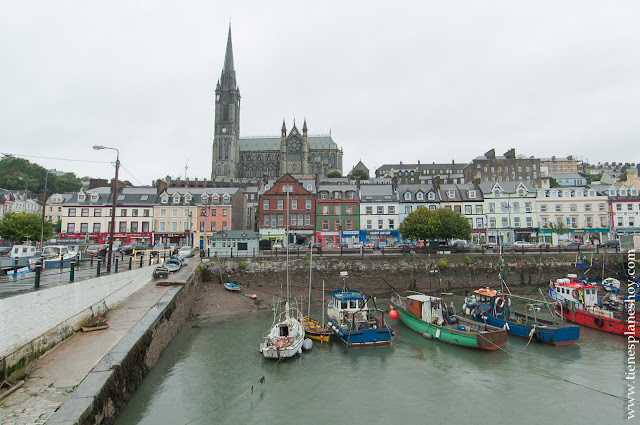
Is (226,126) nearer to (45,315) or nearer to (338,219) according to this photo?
(338,219)

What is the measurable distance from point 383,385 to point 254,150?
125283 millimetres

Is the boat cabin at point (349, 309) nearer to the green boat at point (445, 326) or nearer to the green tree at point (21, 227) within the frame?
the green boat at point (445, 326)

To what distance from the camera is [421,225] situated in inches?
1764

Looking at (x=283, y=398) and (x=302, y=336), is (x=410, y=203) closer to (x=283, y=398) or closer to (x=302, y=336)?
(x=302, y=336)

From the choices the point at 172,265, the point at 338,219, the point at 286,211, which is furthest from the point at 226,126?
the point at 172,265

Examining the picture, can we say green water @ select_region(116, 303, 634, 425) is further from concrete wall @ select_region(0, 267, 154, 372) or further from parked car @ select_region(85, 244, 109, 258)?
parked car @ select_region(85, 244, 109, 258)

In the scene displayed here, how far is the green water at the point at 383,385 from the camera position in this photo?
520 inches

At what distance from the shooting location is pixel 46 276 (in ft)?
52.5

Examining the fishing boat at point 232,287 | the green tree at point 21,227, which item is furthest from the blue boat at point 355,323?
the green tree at point 21,227

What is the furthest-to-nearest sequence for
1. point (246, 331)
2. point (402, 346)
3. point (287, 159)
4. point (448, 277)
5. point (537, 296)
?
point (287, 159), point (448, 277), point (537, 296), point (246, 331), point (402, 346)

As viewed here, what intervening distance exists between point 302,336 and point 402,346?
235 inches

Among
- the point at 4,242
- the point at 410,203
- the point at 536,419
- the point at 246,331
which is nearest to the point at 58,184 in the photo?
the point at 4,242

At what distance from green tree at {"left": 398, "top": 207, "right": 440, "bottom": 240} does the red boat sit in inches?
680

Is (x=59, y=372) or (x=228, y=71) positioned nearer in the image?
(x=59, y=372)
